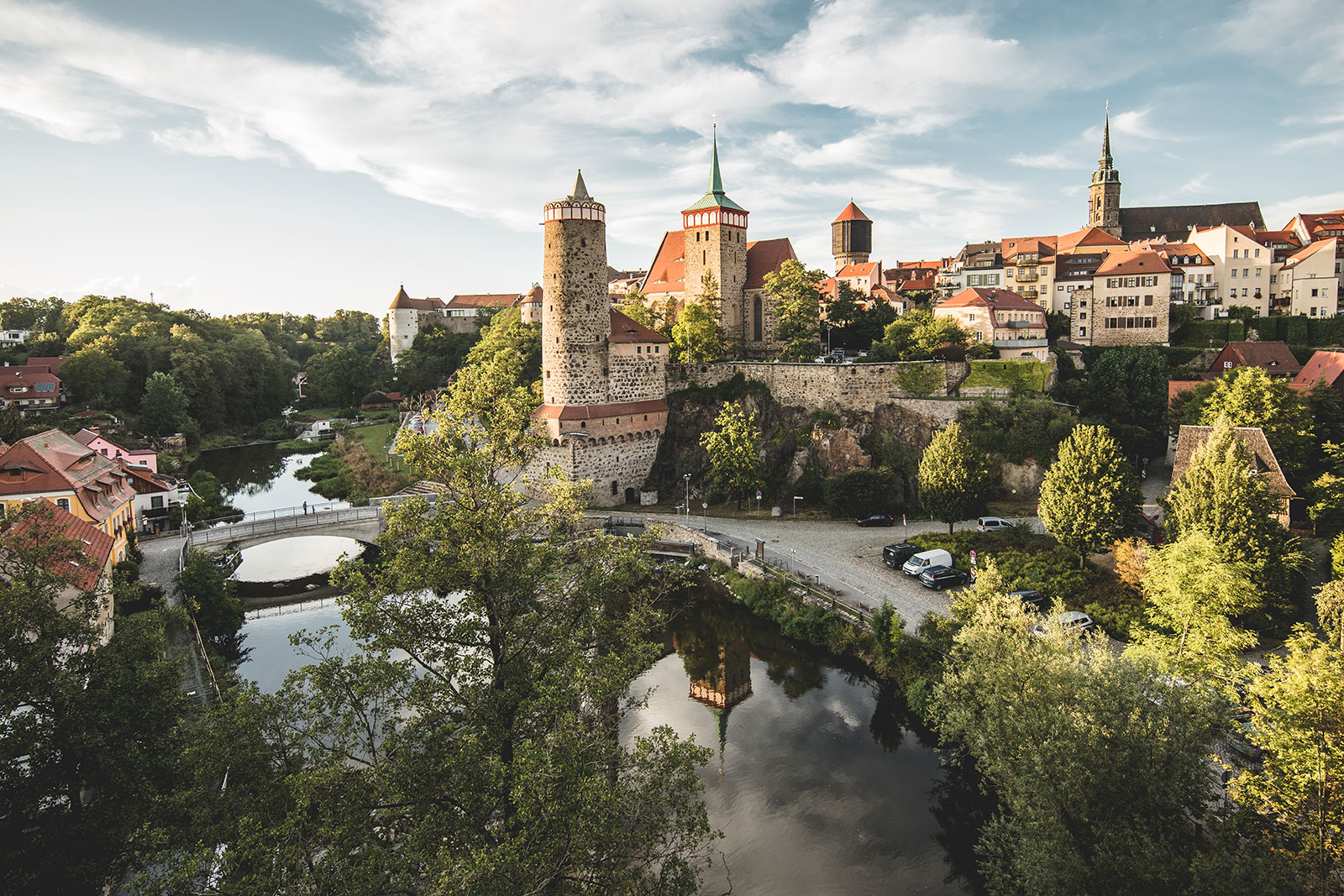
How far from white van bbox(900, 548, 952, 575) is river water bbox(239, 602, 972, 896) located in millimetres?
5049

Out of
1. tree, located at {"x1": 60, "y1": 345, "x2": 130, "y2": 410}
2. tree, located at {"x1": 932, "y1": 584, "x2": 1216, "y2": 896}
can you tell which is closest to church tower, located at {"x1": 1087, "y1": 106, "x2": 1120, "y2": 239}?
tree, located at {"x1": 932, "y1": 584, "x2": 1216, "y2": 896}

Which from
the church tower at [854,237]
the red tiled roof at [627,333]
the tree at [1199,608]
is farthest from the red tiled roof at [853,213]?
the tree at [1199,608]

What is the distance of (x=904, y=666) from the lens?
20734 mm

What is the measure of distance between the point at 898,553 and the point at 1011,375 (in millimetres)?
15249

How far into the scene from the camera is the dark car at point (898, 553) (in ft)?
89.1

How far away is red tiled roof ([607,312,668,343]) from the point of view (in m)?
38.6

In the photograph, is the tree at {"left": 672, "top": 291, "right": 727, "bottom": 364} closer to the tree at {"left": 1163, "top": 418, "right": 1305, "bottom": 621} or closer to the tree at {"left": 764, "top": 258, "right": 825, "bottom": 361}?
the tree at {"left": 764, "top": 258, "right": 825, "bottom": 361}

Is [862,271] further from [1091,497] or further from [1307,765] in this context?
[1307,765]

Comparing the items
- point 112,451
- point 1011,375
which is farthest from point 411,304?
point 1011,375

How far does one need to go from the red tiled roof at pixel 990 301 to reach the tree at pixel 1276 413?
13.6 meters

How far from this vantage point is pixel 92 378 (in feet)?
190

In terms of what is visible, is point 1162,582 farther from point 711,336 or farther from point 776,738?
point 711,336

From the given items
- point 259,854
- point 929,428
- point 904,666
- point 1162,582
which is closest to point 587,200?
point 929,428

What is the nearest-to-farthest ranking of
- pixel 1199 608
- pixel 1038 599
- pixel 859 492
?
pixel 1199 608 → pixel 1038 599 → pixel 859 492
